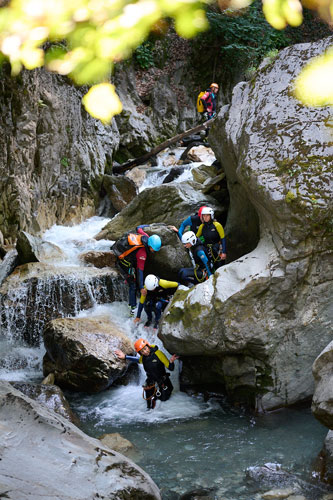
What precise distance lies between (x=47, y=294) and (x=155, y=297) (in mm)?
2295

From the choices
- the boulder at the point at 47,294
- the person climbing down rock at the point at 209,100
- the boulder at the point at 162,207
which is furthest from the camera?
the person climbing down rock at the point at 209,100

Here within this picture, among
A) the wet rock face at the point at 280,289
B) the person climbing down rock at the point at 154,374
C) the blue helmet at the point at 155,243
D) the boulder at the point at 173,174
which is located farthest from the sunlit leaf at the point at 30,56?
the boulder at the point at 173,174

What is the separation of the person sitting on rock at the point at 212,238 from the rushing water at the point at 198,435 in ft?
6.51

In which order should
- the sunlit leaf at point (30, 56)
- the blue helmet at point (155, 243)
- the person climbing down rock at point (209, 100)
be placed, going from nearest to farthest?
the sunlit leaf at point (30, 56) → the blue helmet at point (155, 243) → the person climbing down rock at point (209, 100)

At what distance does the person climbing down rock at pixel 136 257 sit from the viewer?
30.2 feet

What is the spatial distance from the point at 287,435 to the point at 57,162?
34.4 feet

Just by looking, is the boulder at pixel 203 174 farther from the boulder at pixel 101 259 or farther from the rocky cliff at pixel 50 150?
the rocky cliff at pixel 50 150

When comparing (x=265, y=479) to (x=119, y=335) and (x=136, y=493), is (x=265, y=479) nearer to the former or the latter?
(x=136, y=493)

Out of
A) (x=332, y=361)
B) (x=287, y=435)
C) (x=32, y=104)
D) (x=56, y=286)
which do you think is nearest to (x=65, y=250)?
(x=56, y=286)

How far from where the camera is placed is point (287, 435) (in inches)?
223

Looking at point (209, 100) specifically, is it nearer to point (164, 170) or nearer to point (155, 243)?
point (164, 170)

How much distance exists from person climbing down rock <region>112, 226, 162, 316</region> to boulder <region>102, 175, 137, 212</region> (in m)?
5.68

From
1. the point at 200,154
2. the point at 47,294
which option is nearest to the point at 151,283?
the point at 47,294

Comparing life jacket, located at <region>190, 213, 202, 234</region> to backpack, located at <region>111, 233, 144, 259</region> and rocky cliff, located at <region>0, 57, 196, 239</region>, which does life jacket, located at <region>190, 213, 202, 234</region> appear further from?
rocky cliff, located at <region>0, 57, 196, 239</region>
